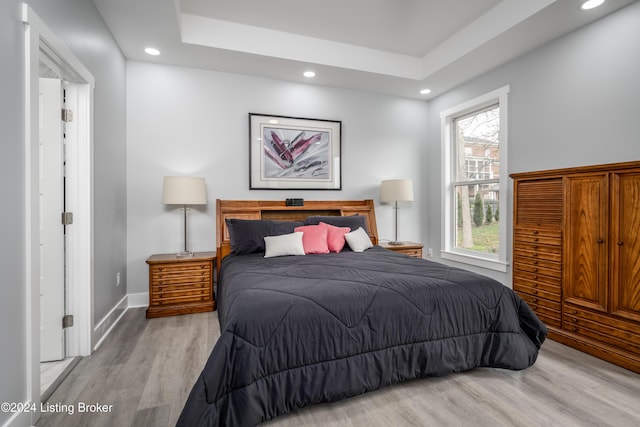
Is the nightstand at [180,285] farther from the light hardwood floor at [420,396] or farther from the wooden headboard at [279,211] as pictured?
the light hardwood floor at [420,396]

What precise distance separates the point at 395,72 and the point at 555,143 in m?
1.98

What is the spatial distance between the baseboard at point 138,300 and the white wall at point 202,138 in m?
0.06

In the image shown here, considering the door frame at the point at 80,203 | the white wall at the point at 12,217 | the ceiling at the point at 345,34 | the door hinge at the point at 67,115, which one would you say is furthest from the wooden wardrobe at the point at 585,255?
the door hinge at the point at 67,115

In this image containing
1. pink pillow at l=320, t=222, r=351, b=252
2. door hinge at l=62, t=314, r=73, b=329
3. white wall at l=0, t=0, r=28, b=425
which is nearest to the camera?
white wall at l=0, t=0, r=28, b=425

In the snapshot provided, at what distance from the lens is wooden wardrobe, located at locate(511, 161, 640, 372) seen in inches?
91.3

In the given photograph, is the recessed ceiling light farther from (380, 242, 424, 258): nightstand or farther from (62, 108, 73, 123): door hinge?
(62, 108, 73, 123): door hinge

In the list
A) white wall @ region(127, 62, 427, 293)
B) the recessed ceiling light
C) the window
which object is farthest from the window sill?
the recessed ceiling light

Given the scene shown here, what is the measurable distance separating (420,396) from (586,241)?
1.89 meters

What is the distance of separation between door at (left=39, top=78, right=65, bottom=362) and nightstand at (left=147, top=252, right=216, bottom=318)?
2.95 feet

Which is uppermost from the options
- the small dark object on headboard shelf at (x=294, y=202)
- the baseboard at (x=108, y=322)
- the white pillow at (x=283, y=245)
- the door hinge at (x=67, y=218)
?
the small dark object on headboard shelf at (x=294, y=202)

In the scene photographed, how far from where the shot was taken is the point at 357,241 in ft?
11.5

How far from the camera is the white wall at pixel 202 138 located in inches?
144

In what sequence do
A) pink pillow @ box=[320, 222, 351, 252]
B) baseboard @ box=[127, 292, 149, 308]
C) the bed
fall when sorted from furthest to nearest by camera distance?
baseboard @ box=[127, 292, 149, 308] < pink pillow @ box=[320, 222, 351, 252] < the bed

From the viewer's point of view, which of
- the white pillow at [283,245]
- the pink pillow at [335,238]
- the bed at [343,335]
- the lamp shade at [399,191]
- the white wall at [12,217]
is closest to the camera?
the white wall at [12,217]
